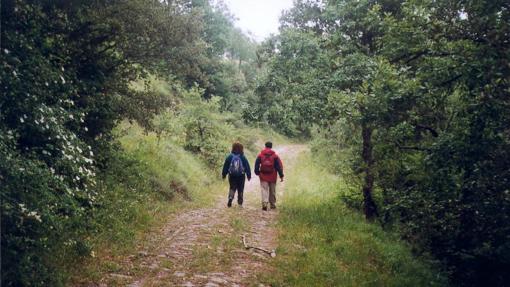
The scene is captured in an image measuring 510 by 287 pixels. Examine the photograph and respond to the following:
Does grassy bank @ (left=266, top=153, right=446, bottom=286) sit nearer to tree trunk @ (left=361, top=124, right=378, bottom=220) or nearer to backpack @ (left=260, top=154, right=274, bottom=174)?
tree trunk @ (left=361, top=124, right=378, bottom=220)

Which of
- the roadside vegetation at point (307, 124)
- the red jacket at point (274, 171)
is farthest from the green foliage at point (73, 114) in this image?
the red jacket at point (274, 171)

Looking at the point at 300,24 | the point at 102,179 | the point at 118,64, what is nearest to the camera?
the point at 118,64

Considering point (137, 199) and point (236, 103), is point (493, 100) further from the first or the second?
point (236, 103)

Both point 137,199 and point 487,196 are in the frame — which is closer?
point 487,196

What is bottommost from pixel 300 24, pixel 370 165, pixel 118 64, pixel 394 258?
pixel 394 258

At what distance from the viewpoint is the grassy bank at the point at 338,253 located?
8242 millimetres

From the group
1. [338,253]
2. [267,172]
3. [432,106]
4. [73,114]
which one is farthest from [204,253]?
[432,106]

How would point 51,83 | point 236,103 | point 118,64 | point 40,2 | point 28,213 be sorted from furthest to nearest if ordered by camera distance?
point 236,103 < point 118,64 < point 40,2 < point 51,83 < point 28,213

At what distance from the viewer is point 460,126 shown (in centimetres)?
876

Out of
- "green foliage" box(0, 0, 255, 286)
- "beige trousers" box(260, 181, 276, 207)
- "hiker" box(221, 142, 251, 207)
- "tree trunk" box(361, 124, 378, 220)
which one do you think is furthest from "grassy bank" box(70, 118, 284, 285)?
"tree trunk" box(361, 124, 378, 220)

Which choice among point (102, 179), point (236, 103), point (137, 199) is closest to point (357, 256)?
point (137, 199)

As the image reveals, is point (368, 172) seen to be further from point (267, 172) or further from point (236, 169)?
point (236, 169)

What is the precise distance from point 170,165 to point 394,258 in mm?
9854

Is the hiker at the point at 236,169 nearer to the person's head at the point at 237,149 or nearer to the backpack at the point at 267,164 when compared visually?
the person's head at the point at 237,149
